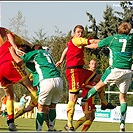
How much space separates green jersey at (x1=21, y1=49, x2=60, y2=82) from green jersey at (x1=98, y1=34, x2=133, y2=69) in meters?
1.49

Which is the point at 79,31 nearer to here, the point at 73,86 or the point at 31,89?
the point at 73,86

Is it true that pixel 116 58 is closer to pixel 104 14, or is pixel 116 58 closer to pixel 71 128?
pixel 71 128

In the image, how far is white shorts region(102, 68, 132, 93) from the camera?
11.8m

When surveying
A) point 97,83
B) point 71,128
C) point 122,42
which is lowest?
point 71,128

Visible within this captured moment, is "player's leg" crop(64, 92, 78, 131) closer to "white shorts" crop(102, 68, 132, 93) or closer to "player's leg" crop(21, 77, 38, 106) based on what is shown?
"player's leg" crop(21, 77, 38, 106)

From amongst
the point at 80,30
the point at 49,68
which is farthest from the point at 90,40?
the point at 49,68

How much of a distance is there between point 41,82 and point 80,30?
2.17m

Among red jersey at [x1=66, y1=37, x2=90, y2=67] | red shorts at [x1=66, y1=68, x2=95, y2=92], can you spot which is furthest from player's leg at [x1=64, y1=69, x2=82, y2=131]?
red jersey at [x1=66, y1=37, x2=90, y2=67]

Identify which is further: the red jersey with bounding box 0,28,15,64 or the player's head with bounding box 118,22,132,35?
the red jersey with bounding box 0,28,15,64

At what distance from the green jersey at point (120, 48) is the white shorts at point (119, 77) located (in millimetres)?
109

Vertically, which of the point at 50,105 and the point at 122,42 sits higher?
the point at 122,42

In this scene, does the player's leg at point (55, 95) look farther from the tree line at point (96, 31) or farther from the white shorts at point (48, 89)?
→ the tree line at point (96, 31)

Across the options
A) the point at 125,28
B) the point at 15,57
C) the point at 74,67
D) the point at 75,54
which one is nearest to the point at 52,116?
the point at 15,57

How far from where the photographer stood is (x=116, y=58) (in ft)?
38.6
